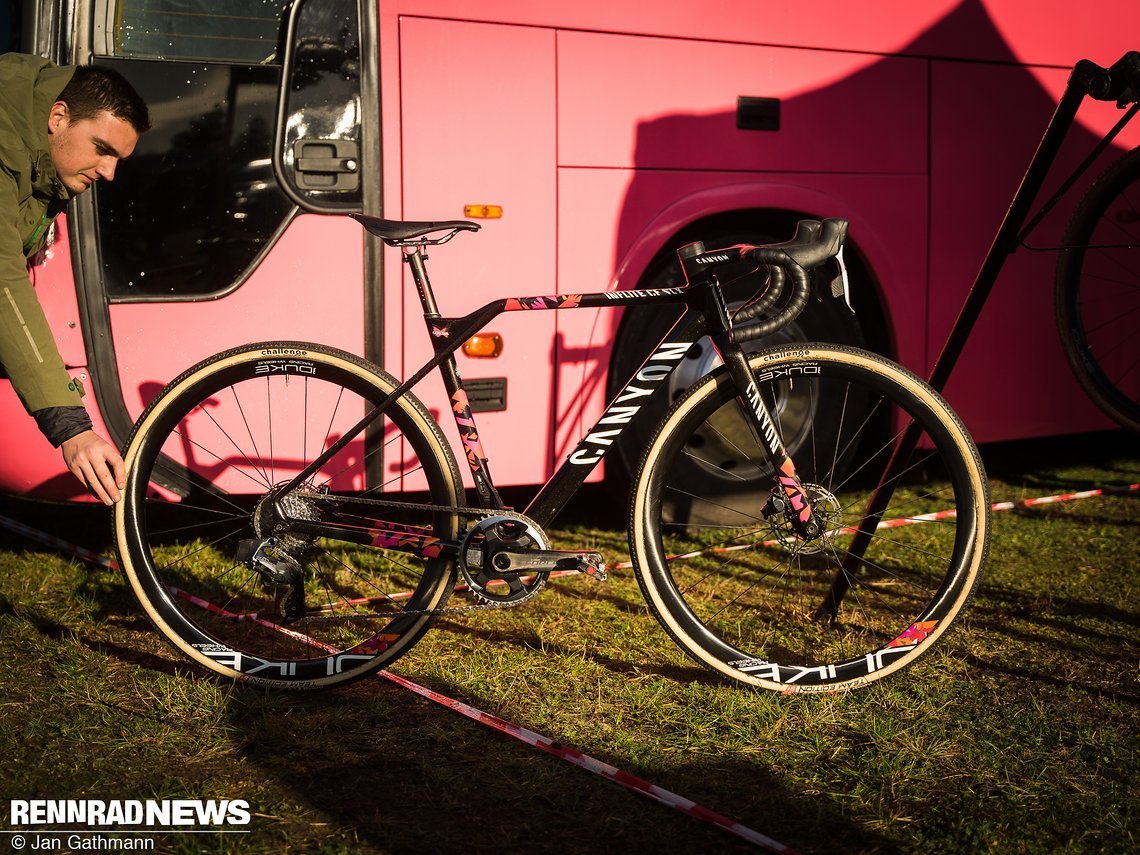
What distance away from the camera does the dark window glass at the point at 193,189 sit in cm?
343

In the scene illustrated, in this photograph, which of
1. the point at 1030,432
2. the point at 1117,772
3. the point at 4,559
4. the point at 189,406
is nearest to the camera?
the point at 1117,772

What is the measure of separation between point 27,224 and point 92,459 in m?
0.81

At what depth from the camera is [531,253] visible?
12.5ft

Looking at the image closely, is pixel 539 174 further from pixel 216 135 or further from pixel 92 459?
pixel 92 459

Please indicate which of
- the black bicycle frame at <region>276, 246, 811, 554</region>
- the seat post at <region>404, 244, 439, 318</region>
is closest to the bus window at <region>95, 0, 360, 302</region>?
the seat post at <region>404, 244, 439, 318</region>

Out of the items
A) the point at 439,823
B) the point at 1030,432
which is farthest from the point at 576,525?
the point at 439,823

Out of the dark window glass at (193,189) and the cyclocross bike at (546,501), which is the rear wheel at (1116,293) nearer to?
the cyclocross bike at (546,501)

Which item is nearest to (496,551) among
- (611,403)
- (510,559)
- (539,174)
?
(510,559)

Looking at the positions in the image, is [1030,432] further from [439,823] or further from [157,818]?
[157,818]

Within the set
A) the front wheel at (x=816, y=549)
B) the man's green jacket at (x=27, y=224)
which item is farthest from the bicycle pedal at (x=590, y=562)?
the man's green jacket at (x=27, y=224)

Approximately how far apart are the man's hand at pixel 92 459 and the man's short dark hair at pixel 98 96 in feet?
2.80

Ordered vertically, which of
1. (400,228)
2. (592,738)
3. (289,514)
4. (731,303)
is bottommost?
(592,738)

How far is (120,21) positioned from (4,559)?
2.06 meters

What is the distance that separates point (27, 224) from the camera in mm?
2926
